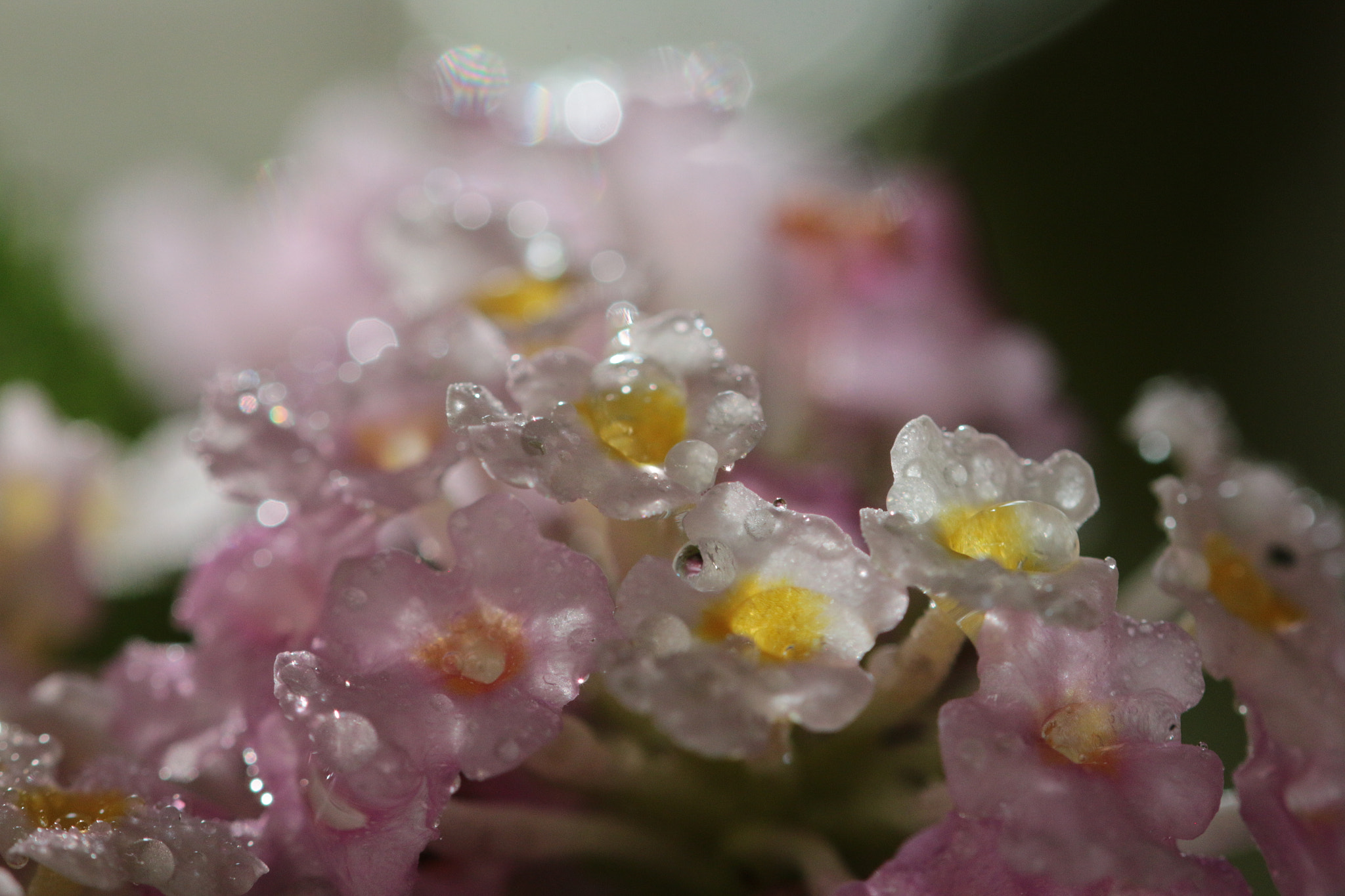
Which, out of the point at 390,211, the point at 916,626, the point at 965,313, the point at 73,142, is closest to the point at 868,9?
the point at 965,313

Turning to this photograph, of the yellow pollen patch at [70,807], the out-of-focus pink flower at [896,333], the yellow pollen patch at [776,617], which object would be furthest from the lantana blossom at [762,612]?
the out-of-focus pink flower at [896,333]

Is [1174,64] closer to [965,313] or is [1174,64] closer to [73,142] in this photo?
[965,313]

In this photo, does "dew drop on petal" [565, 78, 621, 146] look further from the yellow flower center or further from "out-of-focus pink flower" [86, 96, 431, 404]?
the yellow flower center

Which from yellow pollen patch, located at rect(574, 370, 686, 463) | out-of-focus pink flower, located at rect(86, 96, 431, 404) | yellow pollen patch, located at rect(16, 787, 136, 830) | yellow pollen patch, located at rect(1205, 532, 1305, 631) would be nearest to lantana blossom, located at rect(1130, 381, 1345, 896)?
yellow pollen patch, located at rect(1205, 532, 1305, 631)

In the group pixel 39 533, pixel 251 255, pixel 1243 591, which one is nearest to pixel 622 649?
pixel 1243 591

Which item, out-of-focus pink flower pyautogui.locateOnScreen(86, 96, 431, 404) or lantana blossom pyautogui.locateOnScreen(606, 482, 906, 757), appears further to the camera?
out-of-focus pink flower pyautogui.locateOnScreen(86, 96, 431, 404)

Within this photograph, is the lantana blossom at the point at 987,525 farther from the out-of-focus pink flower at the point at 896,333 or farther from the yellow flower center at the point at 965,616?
the out-of-focus pink flower at the point at 896,333
